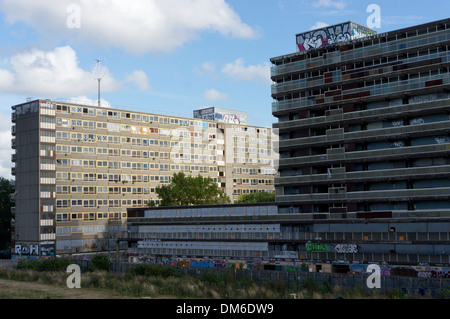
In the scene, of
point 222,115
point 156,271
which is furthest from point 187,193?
point 156,271

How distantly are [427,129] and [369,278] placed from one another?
30159 mm

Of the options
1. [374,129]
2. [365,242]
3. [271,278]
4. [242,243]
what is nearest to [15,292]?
[271,278]

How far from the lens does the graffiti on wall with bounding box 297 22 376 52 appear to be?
8900 centimetres

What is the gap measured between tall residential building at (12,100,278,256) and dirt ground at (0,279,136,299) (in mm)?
43237

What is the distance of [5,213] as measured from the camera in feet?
500

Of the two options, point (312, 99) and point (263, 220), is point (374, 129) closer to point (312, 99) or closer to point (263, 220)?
point (312, 99)

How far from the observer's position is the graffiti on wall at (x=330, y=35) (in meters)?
89.0

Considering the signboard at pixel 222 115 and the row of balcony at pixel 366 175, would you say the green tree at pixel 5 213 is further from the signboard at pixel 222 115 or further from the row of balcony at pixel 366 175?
the row of balcony at pixel 366 175

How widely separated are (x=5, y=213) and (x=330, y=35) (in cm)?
10743

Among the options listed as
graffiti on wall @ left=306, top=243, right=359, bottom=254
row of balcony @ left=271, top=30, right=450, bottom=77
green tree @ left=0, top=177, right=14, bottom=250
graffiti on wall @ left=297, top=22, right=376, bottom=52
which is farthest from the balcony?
green tree @ left=0, top=177, right=14, bottom=250

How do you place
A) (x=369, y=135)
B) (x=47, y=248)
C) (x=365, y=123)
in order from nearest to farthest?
(x=369, y=135)
(x=365, y=123)
(x=47, y=248)

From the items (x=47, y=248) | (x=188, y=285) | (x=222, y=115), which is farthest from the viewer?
(x=222, y=115)

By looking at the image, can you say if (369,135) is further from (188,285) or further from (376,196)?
(188,285)

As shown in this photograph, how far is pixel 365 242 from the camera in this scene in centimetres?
8088
